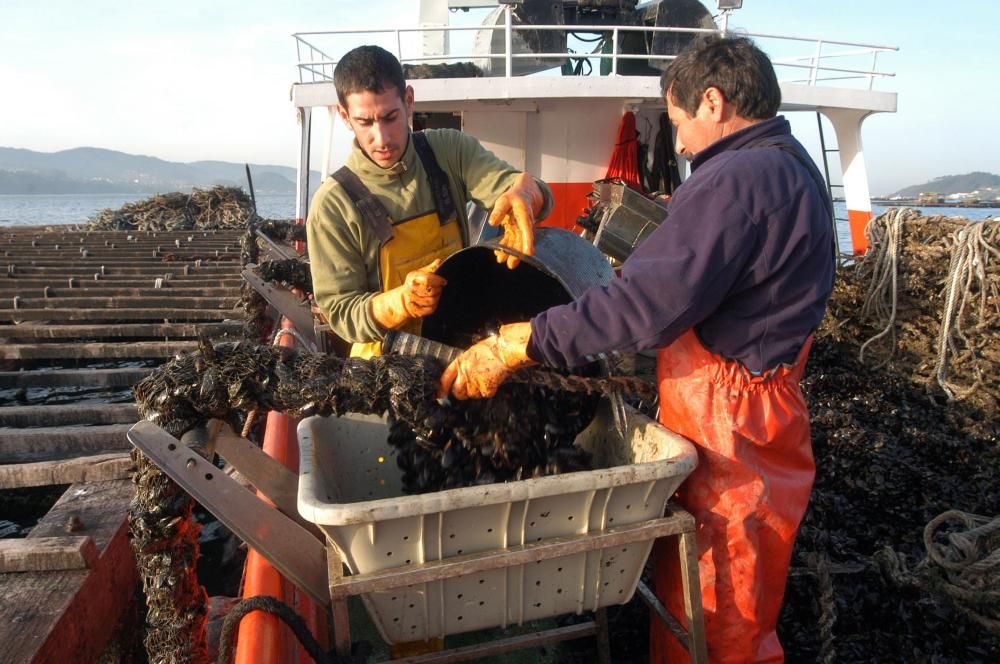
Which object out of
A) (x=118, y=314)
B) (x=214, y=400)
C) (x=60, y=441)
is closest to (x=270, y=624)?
(x=214, y=400)

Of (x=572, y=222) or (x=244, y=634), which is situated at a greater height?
(x=572, y=222)

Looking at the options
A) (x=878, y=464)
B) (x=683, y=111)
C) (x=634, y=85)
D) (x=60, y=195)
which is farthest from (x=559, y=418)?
(x=60, y=195)

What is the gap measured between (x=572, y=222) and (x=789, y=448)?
6.37 metres

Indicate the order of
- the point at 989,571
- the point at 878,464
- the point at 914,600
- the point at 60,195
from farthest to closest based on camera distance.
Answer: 1. the point at 60,195
2. the point at 878,464
3. the point at 914,600
4. the point at 989,571

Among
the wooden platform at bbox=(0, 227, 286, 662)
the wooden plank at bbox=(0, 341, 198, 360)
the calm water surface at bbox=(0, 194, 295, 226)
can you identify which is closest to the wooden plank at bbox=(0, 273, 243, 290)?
the wooden platform at bbox=(0, 227, 286, 662)

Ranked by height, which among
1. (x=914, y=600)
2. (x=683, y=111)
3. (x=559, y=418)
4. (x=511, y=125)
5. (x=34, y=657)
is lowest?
(x=914, y=600)

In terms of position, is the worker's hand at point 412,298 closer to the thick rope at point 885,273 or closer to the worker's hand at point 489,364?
the worker's hand at point 489,364

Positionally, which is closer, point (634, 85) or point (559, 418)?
point (559, 418)

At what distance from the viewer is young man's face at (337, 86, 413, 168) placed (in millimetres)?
2520

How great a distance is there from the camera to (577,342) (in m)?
1.78

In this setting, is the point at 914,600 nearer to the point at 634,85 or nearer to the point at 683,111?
the point at 683,111

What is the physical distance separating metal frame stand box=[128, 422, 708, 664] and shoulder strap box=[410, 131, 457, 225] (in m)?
1.33

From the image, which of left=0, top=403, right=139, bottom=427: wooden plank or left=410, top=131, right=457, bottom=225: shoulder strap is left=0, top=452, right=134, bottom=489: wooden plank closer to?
left=0, top=403, right=139, bottom=427: wooden plank

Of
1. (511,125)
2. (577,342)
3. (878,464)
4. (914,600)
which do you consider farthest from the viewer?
(511,125)
